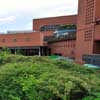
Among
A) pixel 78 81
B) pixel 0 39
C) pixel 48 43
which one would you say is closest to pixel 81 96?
pixel 78 81

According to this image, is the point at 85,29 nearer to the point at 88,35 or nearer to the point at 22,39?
the point at 88,35

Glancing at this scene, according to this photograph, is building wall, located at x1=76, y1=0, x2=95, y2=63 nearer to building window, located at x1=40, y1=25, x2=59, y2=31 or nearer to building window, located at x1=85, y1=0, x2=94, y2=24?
building window, located at x1=85, y1=0, x2=94, y2=24

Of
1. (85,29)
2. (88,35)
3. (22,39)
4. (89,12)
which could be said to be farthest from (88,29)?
(22,39)

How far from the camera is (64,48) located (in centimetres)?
3734

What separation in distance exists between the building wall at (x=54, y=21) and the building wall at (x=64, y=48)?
1098cm

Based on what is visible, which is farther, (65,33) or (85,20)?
(65,33)

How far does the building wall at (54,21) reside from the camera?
5128 centimetres

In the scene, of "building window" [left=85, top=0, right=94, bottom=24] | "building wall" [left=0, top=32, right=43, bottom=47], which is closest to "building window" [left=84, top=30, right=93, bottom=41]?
"building window" [left=85, top=0, right=94, bottom=24]

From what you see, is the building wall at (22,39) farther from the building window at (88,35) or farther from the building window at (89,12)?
the building window at (89,12)

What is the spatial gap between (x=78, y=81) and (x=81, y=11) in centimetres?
2619

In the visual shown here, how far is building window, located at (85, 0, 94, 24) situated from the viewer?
2752 cm

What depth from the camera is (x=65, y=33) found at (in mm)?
40719

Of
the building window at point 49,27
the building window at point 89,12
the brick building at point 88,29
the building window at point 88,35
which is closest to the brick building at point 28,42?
the building window at point 49,27

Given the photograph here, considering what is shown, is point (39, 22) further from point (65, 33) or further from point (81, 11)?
point (81, 11)
